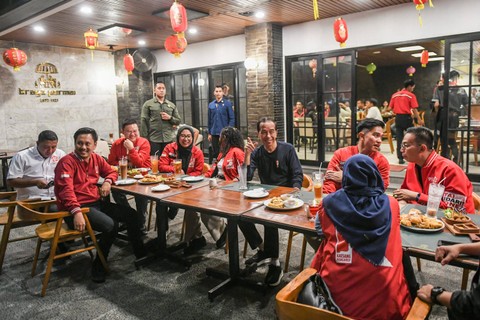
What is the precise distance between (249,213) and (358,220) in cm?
95

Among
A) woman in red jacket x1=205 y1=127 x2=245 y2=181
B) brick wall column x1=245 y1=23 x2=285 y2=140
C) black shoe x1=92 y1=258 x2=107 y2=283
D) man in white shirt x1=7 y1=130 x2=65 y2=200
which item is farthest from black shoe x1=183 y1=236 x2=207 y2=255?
brick wall column x1=245 y1=23 x2=285 y2=140

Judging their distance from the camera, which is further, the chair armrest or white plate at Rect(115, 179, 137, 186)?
white plate at Rect(115, 179, 137, 186)

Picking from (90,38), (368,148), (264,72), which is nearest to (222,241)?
(368,148)

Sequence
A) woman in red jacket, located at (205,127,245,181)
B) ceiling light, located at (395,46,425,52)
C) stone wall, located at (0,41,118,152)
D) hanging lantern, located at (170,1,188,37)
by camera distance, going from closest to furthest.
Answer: woman in red jacket, located at (205,127,245,181), hanging lantern, located at (170,1,188,37), stone wall, located at (0,41,118,152), ceiling light, located at (395,46,425,52)

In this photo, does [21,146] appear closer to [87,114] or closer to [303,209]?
[87,114]

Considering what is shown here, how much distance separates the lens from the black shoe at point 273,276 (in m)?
2.79

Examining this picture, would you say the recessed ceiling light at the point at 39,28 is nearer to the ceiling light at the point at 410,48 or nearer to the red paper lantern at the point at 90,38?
the red paper lantern at the point at 90,38

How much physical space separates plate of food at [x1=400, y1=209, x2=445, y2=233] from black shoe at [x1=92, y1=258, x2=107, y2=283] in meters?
2.32

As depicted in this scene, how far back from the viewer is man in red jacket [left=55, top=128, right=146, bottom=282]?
9.80 ft

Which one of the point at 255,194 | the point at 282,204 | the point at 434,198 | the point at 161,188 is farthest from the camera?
the point at 161,188

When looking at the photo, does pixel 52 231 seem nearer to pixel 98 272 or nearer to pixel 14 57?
pixel 98 272

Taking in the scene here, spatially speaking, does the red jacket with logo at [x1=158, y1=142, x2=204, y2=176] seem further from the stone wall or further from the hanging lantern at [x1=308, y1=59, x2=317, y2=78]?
the stone wall

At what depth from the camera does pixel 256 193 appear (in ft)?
9.04

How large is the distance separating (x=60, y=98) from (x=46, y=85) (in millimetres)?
394
